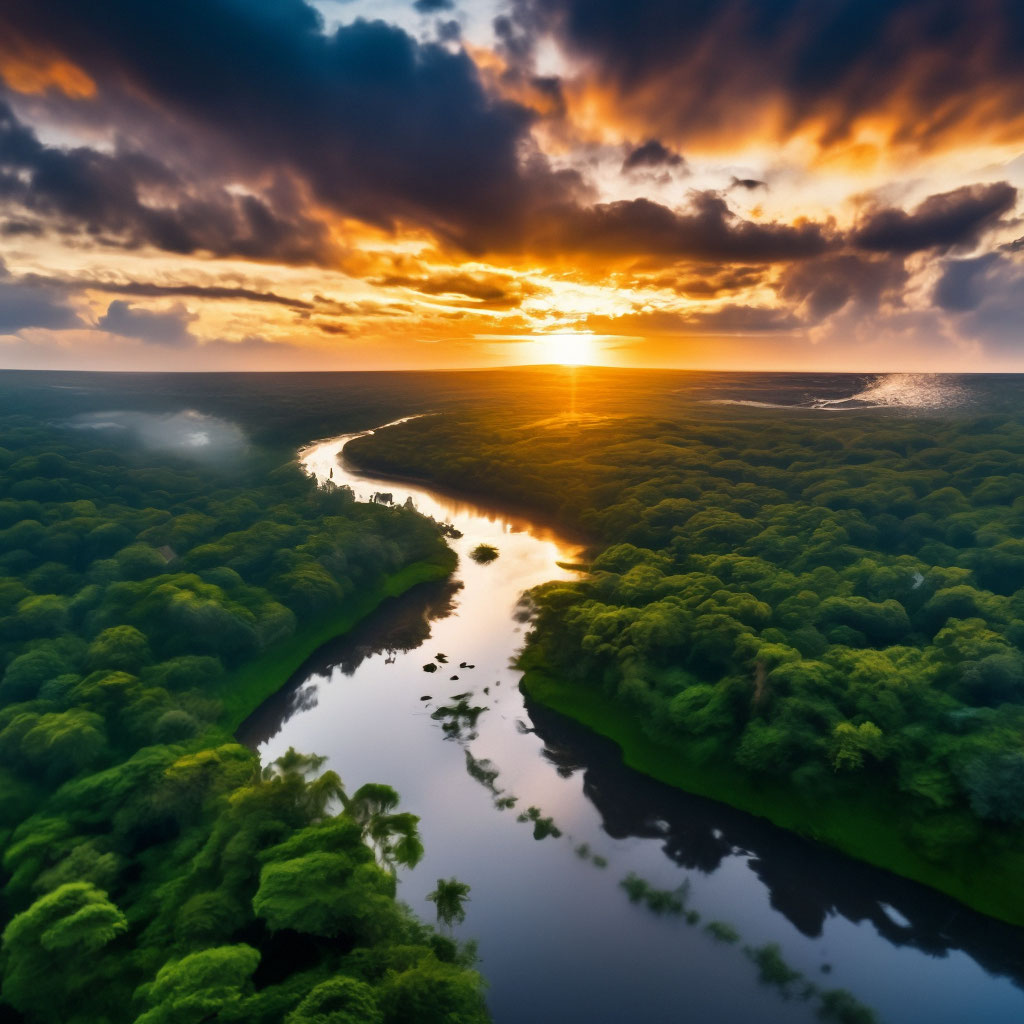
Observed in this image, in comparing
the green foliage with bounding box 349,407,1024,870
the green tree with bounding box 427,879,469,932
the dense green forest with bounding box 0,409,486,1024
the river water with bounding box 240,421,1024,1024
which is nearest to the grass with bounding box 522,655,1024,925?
the green foliage with bounding box 349,407,1024,870

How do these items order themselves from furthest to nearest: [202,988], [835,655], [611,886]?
[835,655] → [611,886] → [202,988]

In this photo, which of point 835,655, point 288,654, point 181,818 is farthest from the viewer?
point 288,654

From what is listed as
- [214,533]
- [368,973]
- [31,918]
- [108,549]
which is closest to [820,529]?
[368,973]

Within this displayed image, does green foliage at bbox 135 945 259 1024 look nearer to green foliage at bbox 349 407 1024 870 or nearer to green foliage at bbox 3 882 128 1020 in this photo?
green foliage at bbox 3 882 128 1020

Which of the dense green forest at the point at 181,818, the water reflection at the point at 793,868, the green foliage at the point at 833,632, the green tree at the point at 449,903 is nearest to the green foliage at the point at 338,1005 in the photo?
the dense green forest at the point at 181,818

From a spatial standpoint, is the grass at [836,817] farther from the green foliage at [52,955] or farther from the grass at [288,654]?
the green foliage at [52,955]

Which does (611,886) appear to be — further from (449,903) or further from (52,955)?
(52,955)

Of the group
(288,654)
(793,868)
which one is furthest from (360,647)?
(793,868)
